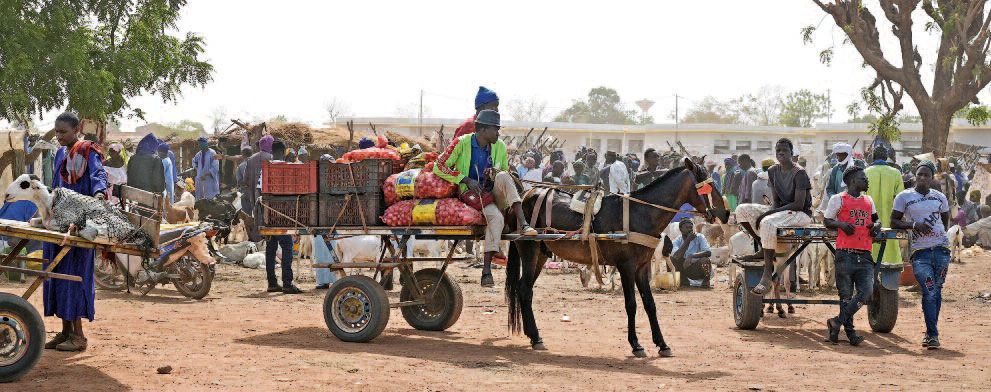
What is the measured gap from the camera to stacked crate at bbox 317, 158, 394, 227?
1038 cm

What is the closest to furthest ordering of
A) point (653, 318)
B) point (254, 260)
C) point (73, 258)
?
point (73, 258) < point (653, 318) < point (254, 260)

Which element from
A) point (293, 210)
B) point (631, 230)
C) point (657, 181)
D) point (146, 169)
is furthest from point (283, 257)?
point (657, 181)

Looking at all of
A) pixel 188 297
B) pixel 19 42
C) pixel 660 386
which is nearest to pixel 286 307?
pixel 188 297

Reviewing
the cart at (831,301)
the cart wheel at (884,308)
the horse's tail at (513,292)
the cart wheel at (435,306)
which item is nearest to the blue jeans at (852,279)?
the cart at (831,301)

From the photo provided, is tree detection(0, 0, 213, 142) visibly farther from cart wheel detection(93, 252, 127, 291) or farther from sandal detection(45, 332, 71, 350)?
sandal detection(45, 332, 71, 350)

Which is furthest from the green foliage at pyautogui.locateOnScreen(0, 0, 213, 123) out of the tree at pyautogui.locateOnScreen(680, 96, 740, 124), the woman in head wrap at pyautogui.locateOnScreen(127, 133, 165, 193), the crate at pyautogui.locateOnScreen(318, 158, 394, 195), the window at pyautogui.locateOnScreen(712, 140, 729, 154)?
the tree at pyautogui.locateOnScreen(680, 96, 740, 124)

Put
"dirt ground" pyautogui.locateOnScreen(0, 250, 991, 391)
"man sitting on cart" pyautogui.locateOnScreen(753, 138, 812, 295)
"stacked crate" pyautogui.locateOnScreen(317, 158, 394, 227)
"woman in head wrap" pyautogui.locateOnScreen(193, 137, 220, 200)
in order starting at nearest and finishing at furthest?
"dirt ground" pyautogui.locateOnScreen(0, 250, 991, 391), "stacked crate" pyautogui.locateOnScreen(317, 158, 394, 227), "man sitting on cart" pyautogui.locateOnScreen(753, 138, 812, 295), "woman in head wrap" pyautogui.locateOnScreen(193, 137, 220, 200)

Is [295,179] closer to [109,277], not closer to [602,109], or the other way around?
[109,277]

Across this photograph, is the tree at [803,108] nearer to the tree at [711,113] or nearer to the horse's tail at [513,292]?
the tree at [711,113]

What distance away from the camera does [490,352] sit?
1006 cm

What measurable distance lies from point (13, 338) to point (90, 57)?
16701 millimetres

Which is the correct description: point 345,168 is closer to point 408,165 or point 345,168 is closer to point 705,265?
point 408,165

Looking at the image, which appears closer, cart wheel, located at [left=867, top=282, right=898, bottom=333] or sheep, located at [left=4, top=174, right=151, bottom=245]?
sheep, located at [left=4, top=174, right=151, bottom=245]

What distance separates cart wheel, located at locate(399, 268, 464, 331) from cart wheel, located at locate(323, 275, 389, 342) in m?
0.92
